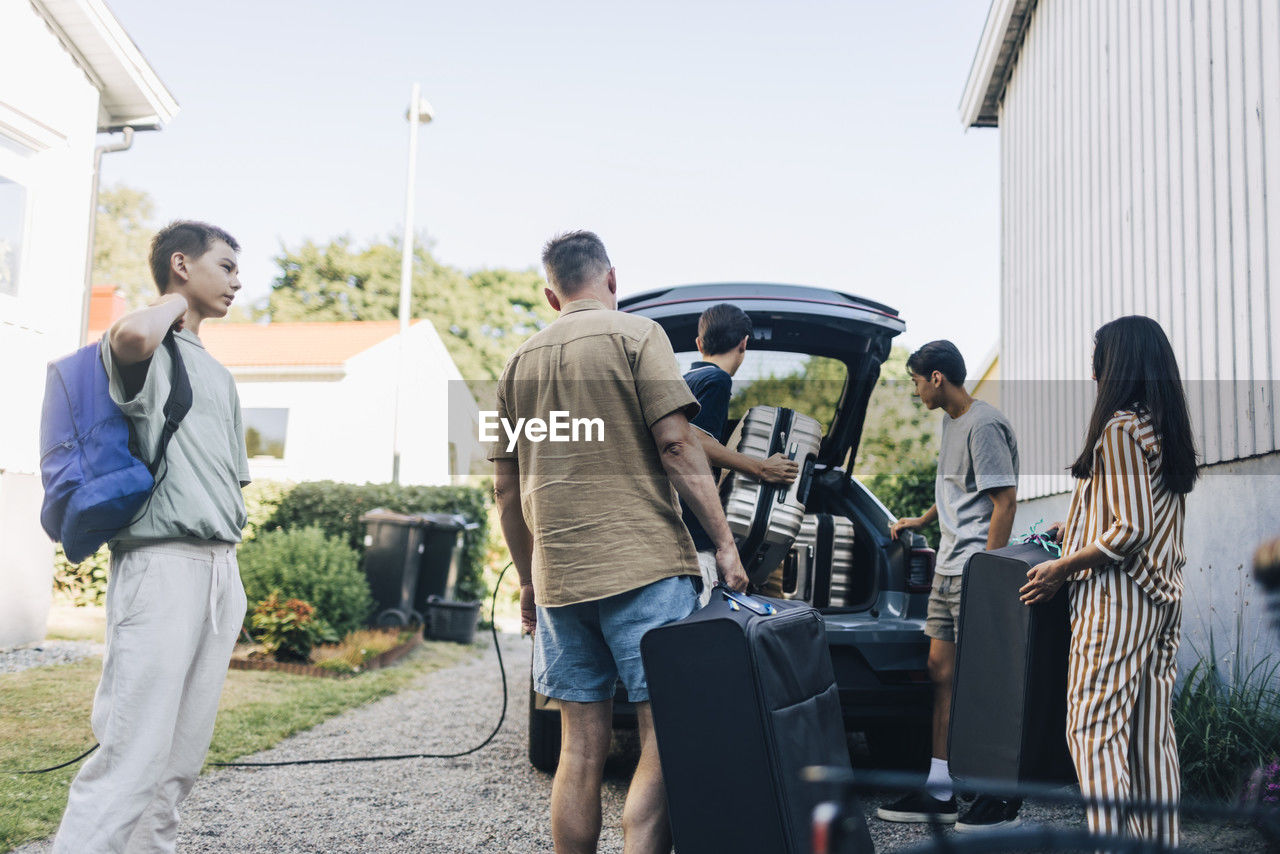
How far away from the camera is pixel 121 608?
2.39 metres

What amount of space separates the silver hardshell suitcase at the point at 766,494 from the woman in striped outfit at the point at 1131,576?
1285 mm

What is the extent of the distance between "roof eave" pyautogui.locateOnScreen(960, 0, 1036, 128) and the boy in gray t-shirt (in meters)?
5.97

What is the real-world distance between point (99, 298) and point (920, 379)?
894 inches

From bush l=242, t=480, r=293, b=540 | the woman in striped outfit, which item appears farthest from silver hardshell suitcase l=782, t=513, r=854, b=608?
bush l=242, t=480, r=293, b=540

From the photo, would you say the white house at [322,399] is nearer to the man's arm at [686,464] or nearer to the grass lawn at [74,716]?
the grass lawn at [74,716]

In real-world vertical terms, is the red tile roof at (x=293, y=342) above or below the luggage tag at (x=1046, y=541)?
above

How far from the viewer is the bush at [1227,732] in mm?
3547

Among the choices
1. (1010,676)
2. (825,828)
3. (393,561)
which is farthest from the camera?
(393,561)

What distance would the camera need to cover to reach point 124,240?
37281 millimetres

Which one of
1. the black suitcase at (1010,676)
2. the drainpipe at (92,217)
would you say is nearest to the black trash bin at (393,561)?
the drainpipe at (92,217)

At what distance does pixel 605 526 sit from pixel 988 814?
2.10 meters

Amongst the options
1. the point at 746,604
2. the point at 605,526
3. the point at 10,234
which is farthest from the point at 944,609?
the point at 10,234

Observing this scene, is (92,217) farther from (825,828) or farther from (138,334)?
(825,828)

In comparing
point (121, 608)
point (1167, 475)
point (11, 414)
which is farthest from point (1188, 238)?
point (11, 414)
